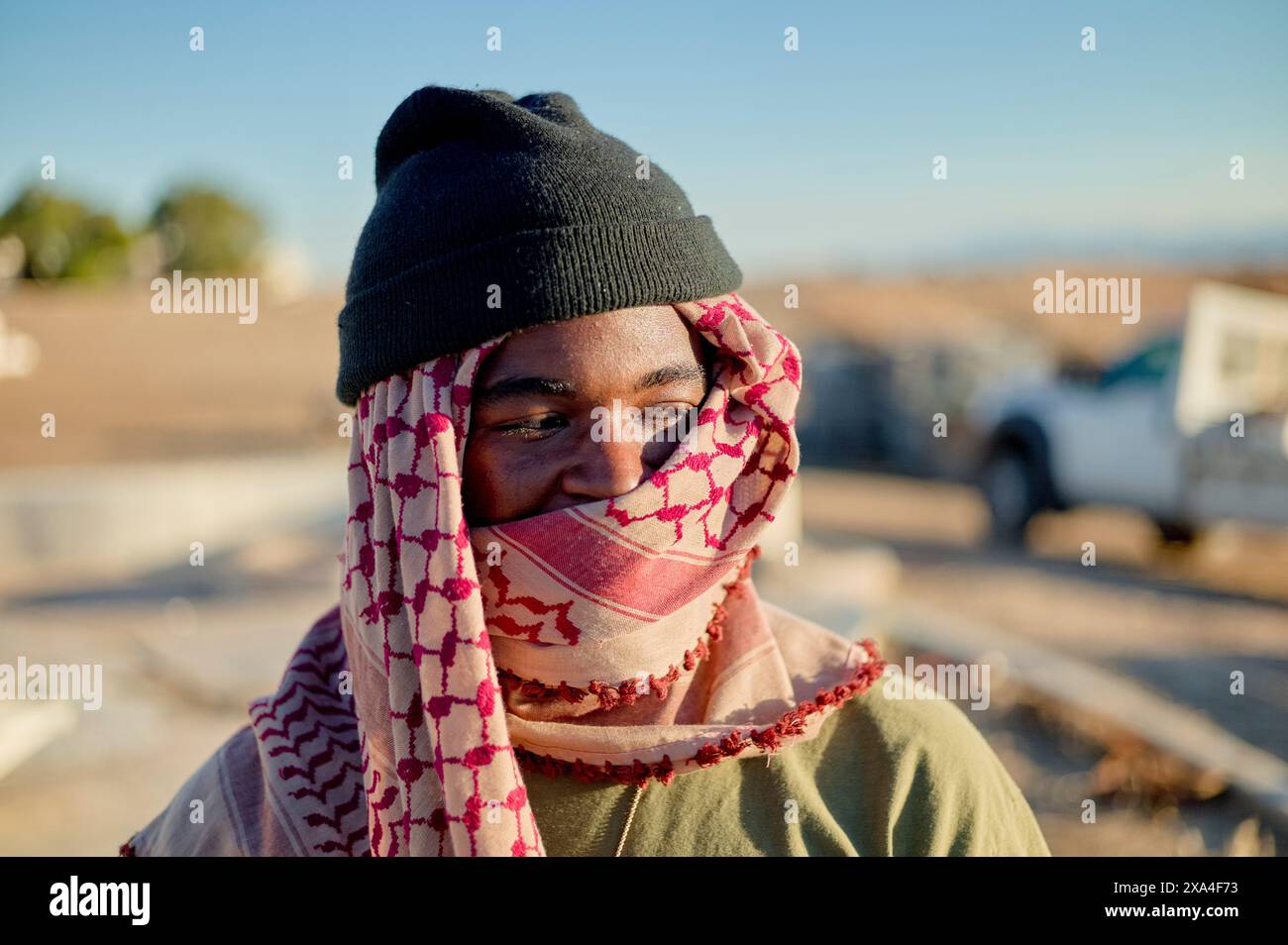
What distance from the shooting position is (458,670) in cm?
166

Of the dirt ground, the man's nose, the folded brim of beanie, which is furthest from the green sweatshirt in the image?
the dirt ground

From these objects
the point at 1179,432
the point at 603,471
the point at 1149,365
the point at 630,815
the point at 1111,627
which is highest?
the point at 1149,365

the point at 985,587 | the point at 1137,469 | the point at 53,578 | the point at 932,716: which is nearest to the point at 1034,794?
the point at 932,716

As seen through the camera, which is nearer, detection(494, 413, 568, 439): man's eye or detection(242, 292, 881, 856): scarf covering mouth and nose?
detection(242, 292, 881, 856): scarf covering mouth and nose

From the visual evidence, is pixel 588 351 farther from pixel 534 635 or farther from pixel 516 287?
pixel 534 635

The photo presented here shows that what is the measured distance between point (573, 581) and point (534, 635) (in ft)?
0.36

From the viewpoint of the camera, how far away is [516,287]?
5.86 feet

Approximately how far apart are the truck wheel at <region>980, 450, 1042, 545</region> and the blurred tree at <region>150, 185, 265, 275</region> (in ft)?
159

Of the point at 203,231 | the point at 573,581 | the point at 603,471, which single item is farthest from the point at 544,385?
the point at 203,231

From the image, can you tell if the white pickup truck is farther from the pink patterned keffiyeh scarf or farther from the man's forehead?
the man's forehead

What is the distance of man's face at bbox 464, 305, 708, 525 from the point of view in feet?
5.74
